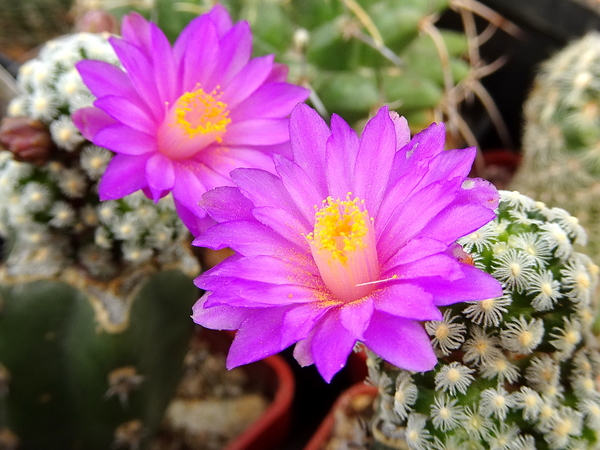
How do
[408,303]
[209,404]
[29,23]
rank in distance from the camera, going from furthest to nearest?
[29,23] → [209,404] → [408,303]

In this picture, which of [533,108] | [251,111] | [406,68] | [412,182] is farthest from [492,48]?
[412,182]

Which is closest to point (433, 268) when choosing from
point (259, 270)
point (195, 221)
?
point (259, 270)

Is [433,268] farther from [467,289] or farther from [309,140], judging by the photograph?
[309,140]

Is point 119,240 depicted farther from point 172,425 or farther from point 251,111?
point 172,425

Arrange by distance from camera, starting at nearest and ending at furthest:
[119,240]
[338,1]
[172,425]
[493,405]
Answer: [493,405] → [119,240] → [338,1] → [172,425]

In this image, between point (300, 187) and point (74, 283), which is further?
point (74, 283)

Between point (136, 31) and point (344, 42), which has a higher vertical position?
point (136, 31)
